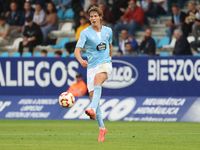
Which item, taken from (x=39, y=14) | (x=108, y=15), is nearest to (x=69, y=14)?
(x=39, y=14)

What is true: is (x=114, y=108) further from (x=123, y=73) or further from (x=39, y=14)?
(x=39, y=14)

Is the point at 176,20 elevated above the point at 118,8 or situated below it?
below

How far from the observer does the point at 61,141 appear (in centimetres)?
727

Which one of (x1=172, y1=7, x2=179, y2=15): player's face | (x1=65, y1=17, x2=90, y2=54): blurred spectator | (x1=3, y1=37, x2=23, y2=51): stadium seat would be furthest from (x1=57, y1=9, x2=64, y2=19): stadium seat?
(x1=172, y1=7, x2=179, y2=15): player's face

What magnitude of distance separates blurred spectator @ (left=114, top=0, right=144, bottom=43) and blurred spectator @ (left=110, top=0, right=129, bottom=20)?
60 centimetres

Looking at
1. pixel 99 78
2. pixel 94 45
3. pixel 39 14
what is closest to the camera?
pixel 99 78

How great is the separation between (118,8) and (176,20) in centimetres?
259

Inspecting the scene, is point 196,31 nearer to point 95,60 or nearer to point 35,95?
point 35,95

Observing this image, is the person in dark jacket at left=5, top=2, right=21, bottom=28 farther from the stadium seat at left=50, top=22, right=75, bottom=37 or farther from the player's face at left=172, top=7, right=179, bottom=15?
the player's face at left=172, top=7, right=179, bottom=15

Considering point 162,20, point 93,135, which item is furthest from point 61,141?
point 162,20

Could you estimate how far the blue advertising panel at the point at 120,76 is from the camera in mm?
12617

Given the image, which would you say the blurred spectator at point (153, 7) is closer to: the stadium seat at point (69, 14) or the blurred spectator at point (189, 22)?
the blurred spectator at point (189, 22)

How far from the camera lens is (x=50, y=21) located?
1769cm

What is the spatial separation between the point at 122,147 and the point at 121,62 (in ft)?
22.0
